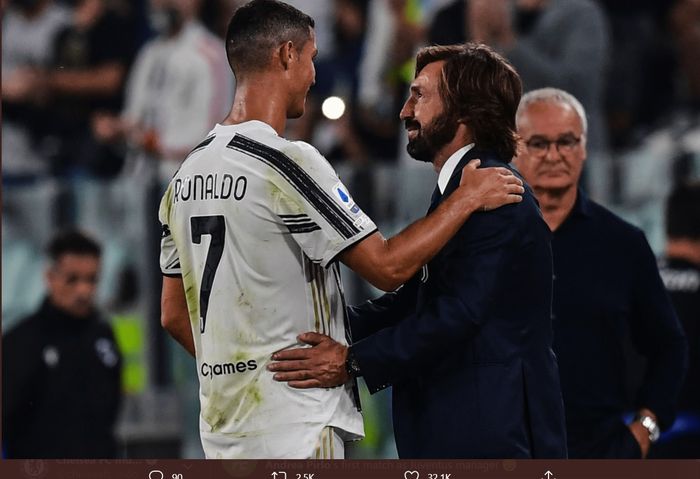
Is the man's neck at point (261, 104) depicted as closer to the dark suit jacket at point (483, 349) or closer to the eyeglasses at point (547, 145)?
the dark suit jacket at point (483, 349)

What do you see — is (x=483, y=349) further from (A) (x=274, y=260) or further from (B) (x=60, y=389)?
(B) (x=60, y=389)

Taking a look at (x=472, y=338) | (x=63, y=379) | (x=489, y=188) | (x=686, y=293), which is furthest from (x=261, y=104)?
(x=63, y=379)

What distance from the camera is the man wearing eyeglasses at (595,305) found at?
4.73 meters

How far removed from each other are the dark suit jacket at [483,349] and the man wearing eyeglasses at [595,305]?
2.91 feet

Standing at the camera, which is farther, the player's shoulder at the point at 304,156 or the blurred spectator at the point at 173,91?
the blurred spectator at the point at 173,91

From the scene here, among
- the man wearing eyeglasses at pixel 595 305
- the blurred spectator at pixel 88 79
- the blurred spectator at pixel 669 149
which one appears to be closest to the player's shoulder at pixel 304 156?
the man wearing eyeglasses at pixel 595 305

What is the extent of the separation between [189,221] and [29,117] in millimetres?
5783

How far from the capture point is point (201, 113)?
8320 millimetres

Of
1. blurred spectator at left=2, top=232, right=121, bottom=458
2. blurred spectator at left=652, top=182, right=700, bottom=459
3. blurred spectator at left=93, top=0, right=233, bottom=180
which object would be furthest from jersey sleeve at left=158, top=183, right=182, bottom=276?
blurred spectator at left=93, top=0, right=233, bottom=180

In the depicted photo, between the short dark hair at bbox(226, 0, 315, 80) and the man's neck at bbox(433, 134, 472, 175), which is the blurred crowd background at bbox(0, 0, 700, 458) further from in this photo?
the short dark hair at bbox(226, 0, 315, 80)

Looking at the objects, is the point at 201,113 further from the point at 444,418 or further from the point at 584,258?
the point at 444,418

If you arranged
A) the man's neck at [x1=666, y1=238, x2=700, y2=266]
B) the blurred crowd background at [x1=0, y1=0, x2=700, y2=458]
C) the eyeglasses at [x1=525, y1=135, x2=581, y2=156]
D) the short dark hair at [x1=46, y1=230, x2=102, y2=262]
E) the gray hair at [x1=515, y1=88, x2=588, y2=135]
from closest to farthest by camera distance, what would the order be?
the eyeglasses at [x1=525, y1=135, x2=581, y2=156] → the gray hair at [x1=515, y1=88, x2=588, y2=135] → the man's neck at [x1=666, y1=238, x2=700, y2=266] → the blurred crowd background at [x1=0, y1=0, x2=700, y2=458] → the short dark hair at [x1=46, y1=230, x2=102, y2=262]

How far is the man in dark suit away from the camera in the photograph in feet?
12.2

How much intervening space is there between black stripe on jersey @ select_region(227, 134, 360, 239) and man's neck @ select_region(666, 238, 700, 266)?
3034 mm
